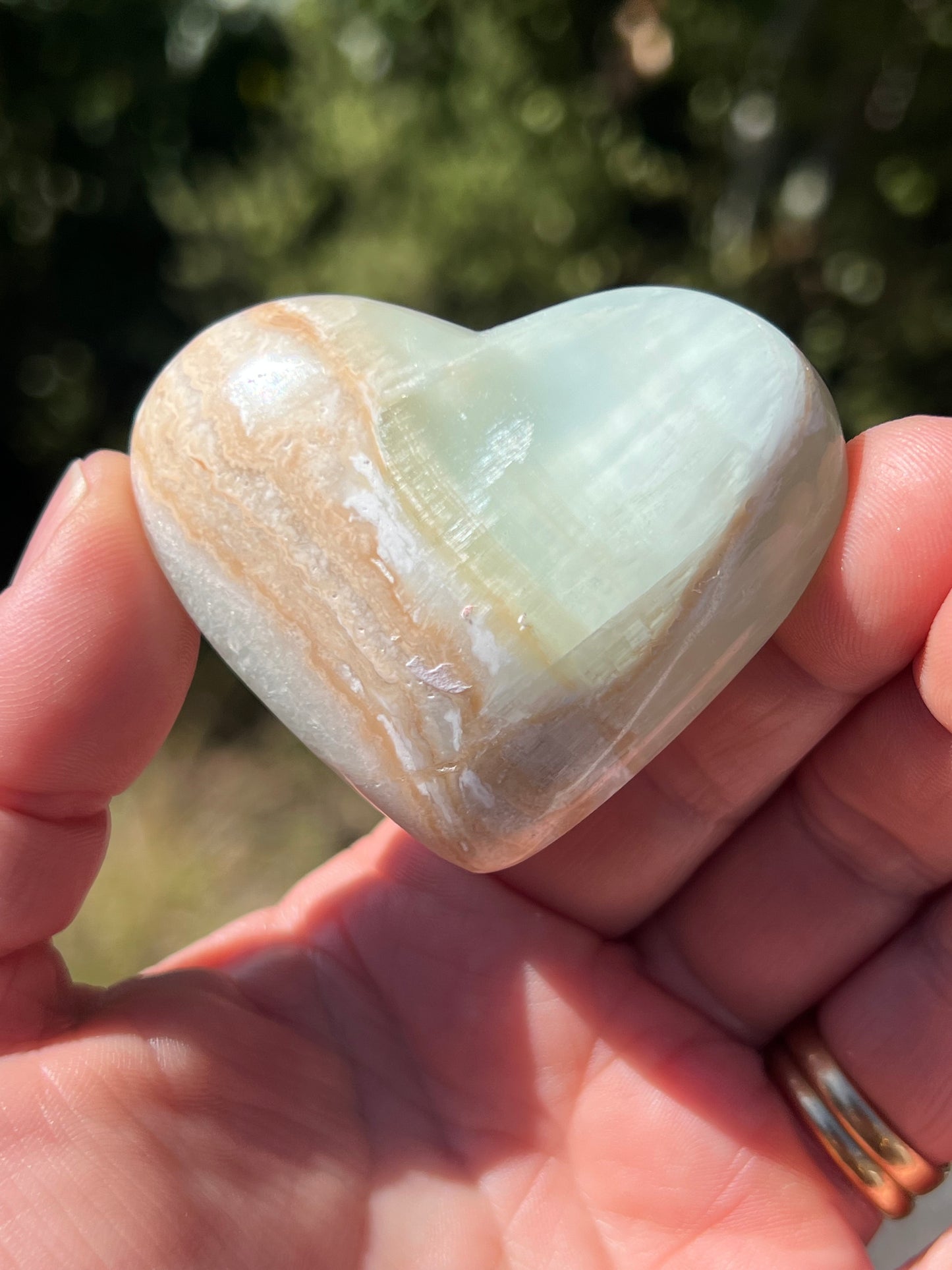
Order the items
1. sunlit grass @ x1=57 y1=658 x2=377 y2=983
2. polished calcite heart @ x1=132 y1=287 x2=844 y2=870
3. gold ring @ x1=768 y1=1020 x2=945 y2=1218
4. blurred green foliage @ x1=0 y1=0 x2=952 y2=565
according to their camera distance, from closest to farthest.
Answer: polished calcite heart @ x1=132 y1=287 x2=844 y2=870 < gold ring @ x1=768 y1=1020 x2=945 y2=1218 < blurred green foliage @ x1=0 y1=0 x2=952 y2=565 < sunlit grass @ x1=57 y1=658 x2=377 y2=983

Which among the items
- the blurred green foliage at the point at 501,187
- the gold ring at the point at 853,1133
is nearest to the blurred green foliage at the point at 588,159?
the blurred green foliage at the point at 501,187

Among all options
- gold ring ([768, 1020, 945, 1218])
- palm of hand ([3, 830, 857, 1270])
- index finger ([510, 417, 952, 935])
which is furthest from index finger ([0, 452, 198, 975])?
gold ring ([768, 1020, 945, 1218])

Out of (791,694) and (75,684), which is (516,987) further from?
(75,684)

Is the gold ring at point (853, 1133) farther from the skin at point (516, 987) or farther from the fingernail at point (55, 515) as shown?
the fingernail at point (55, 515)

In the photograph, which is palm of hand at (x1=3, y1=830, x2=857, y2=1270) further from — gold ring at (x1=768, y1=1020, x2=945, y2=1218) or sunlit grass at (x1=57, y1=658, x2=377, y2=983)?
sunlit grass at (x1=57, y1=658, x2=377, y2=983)

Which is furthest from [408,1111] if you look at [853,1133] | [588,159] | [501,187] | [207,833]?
[588,159]
